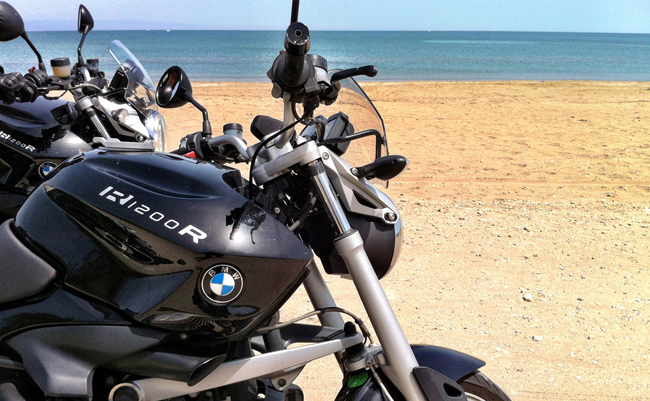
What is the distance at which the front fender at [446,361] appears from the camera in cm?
184

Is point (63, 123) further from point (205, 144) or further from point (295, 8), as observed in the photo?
point (295, 8)

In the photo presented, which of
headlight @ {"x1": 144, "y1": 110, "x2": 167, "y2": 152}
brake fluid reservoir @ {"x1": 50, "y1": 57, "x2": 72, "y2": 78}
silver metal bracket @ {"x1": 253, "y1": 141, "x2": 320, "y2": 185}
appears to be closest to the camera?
silver metal bracket @ {"x1": 253, "y1": 141, "x2": 320, "y2": 185}

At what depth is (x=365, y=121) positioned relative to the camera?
1989 mm

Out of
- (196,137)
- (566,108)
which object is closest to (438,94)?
(566,108)

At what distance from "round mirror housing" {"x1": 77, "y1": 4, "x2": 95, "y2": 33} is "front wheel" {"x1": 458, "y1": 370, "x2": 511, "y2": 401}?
3.44 m

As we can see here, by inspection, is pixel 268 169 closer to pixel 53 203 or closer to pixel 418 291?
pixel 53 203

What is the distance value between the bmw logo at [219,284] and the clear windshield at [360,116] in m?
0.63

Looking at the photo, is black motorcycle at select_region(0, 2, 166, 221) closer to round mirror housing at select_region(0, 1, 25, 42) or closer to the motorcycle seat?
round mirror housing at select_region(0, 1, 25, 42)

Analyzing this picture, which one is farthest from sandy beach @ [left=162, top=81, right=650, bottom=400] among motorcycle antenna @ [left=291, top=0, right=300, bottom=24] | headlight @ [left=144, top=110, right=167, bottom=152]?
headlight @ [left=144, top=110, right=167, bottom=152]

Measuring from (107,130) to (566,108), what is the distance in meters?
11.4

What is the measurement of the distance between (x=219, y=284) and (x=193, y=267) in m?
0.08

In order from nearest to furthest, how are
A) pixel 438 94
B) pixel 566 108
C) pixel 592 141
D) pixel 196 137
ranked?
pixel 196 137 < pixel 592 141 < pixel 566 108 < pixel 438 94

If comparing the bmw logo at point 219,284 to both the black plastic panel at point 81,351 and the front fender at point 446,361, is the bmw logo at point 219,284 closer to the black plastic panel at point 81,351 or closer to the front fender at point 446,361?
the black plastic panel at point 81,351

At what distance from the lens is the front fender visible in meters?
1.84
